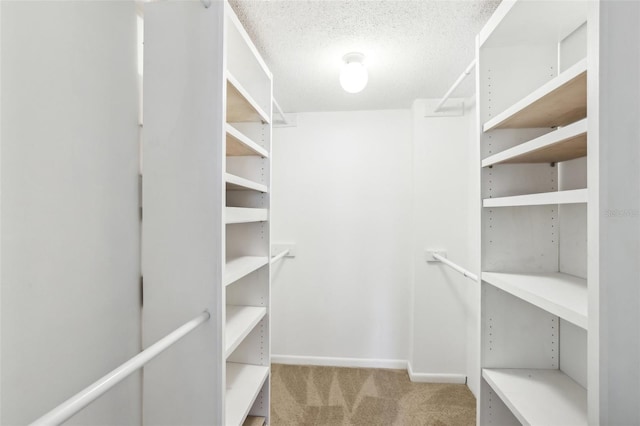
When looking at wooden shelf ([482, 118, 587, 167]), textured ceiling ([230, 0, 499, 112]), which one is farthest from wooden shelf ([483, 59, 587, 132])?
textured ceiling ([230, 0, 499, 112])

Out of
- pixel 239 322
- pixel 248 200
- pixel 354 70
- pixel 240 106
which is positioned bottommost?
pixel 239 322

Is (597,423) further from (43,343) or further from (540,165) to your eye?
(43,343)

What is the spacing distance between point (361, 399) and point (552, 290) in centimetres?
163

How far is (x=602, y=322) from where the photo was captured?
2.09 feet

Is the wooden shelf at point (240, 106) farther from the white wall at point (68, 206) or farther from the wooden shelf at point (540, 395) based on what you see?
the wooden shelf at point (540, 395)

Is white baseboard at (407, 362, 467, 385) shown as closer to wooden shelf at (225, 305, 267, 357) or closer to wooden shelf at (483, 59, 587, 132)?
wooden shelf at (225, 305, 267, 357)

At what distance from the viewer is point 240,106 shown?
132 centimetres

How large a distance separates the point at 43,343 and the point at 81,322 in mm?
103

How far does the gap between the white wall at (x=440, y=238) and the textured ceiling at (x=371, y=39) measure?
0.37m

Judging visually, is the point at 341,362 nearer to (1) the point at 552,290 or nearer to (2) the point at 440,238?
(2) the point at 440,238

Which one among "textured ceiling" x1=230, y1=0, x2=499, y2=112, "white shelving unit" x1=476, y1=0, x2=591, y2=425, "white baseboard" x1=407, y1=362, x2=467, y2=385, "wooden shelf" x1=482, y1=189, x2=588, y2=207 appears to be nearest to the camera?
"wooden shelf" x1=482, y1=189, x2=588, y2=207

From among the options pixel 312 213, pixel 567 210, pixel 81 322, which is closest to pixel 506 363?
pixel 567 210

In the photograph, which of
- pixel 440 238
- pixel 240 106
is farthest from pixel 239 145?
pixel 440 238

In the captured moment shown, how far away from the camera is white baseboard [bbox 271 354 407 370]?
2457 millimetres
